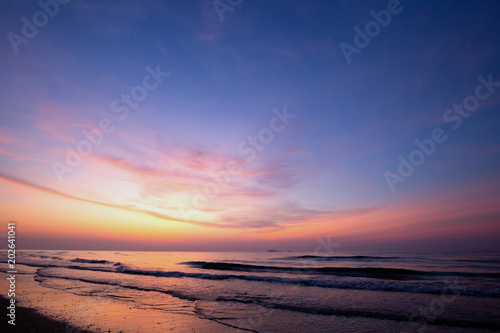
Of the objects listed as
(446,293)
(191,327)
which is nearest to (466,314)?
(446,293)

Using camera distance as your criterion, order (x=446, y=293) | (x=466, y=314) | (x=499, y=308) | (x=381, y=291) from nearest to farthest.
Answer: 1. (x=466, y=314)
2. (x=499, y=308)
3. (x=446, y=293)
4. (x=381, y=291)

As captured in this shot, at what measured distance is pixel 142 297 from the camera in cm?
1479

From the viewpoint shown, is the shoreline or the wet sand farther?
the wet sand

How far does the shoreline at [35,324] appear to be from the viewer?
27.4 feet

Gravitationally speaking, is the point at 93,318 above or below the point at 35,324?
below

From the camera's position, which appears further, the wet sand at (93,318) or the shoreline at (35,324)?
the wet sand at (93,318)

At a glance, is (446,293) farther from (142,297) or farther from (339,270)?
(142,297)

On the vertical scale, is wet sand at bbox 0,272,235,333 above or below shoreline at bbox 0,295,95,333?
below

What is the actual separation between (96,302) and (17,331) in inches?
188

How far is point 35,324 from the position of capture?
29.2 feet

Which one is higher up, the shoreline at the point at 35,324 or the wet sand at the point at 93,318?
the shoreline at the point at 35,324

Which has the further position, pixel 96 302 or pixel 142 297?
pixel 142 297

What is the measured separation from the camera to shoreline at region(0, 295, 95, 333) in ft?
27.4

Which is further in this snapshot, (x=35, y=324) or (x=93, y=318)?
(x=93, y=318)
